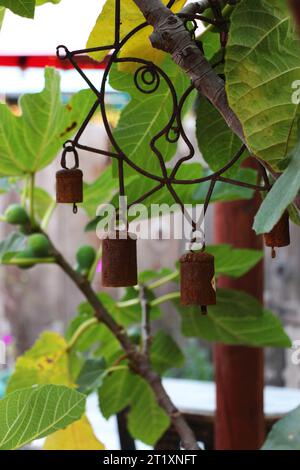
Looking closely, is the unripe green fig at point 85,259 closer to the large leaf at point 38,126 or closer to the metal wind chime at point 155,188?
the large leaf at point 38,126

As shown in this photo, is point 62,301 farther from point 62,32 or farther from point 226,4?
point 226,4

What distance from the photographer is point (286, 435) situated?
42cm

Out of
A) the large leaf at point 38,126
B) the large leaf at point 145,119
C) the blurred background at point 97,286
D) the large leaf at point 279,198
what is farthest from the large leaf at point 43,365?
the blurred background at point 97,286

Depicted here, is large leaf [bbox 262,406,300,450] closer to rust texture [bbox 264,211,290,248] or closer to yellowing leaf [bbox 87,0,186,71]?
rust texture [bbox 264,211,290,248]

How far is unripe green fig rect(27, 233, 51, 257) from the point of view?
37.3 inches

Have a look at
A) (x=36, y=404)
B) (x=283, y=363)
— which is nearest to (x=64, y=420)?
(x=36, y=404)

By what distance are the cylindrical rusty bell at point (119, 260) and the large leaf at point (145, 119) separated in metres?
0.14

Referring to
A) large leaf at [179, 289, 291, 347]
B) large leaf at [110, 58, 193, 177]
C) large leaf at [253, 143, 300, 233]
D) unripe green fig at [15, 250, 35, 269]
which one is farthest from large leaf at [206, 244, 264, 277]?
large leaf at [253, 143, 300, 233]

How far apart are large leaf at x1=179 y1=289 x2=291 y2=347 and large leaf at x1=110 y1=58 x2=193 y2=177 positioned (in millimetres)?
431

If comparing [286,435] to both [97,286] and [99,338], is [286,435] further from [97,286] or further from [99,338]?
[97,286]

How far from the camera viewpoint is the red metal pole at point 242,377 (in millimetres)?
1184

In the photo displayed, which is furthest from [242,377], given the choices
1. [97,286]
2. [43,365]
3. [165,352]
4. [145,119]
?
[97,286]

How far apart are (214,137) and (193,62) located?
17 centimetres
